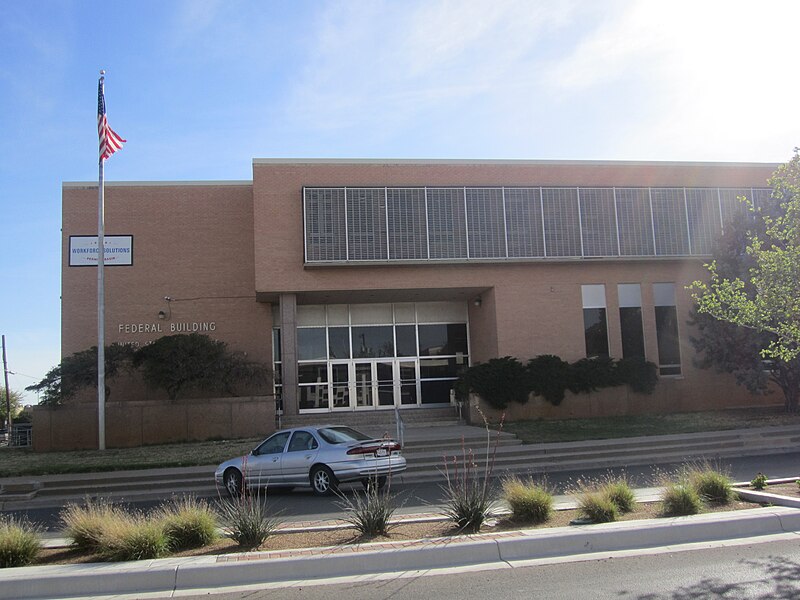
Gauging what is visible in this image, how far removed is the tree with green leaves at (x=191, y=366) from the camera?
78.3 feet

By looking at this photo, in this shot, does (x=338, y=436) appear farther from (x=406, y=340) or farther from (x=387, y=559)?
(x=406, y=340)

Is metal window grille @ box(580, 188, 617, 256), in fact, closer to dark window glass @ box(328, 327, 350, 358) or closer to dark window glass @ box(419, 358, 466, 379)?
dark window glass @ box(419, 358, 466, 379)

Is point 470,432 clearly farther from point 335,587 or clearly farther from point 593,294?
point 335,587

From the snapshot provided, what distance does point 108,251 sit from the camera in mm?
27703

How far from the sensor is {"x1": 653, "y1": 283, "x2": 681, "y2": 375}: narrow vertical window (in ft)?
87.6

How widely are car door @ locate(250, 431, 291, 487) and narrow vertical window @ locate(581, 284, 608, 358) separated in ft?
48.9

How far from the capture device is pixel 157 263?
27.8 m

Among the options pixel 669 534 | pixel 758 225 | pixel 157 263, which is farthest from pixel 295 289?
pixel 669 534

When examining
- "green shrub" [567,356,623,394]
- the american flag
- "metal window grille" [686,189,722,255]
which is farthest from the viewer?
"metal window grille" [686,189,722,255]

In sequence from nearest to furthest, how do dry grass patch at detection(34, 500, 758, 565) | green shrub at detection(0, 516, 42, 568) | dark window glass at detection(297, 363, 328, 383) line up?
1. green shrub at detection(0, 516, 42, 568)
2. dry grass patch at detection(34, 500, 758, 565)
3. dark window glass at detection(297, 363, 328, 383)

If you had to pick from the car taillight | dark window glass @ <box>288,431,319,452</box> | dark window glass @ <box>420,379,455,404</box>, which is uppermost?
dark window glass @ <box>420,379,455,404</box>

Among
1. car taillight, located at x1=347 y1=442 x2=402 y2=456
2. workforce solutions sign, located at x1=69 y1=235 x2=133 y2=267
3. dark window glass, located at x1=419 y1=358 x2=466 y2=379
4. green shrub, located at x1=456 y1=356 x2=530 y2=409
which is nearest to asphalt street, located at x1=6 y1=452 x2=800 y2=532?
car taillight, located at x1=347 y1=442 x2=402 y2=456

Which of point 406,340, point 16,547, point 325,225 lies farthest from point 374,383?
point 16,547

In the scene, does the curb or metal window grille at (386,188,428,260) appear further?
metal window grille at (386,188,428,260)
